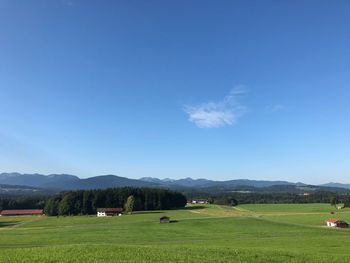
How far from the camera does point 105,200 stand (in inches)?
6722

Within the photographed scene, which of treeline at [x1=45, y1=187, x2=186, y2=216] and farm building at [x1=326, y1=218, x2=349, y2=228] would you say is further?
treeline at [x1=45, y1=187, x2=186, y2=216]

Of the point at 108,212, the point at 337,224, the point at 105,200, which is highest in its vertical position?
the point at 105,200

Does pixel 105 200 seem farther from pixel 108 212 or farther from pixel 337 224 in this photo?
pixel 337 224

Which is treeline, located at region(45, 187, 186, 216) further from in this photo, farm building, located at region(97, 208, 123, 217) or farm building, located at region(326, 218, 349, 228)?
farm building, located at region(326, 218, 349, 228)

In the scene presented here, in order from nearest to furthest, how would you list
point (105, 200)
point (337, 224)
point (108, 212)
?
point (337, 224) < point (108, 212) < point (105, 200)

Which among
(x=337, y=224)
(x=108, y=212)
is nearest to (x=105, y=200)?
(x=108, y=212)

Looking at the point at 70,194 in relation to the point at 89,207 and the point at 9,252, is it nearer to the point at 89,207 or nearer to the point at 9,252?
the point at 89,207

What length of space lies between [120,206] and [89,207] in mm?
13925

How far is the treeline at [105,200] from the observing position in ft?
527

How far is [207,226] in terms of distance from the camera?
96.8 metres

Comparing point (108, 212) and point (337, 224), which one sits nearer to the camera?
point (337, 224)

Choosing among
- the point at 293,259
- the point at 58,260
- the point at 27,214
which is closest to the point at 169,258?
the point at 58,260

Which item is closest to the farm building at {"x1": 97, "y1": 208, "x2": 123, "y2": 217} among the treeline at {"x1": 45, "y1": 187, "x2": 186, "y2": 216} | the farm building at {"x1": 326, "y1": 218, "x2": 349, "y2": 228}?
the treeline at {"x1": 45, "y1": 187, "x2": 186, "y2": 216}

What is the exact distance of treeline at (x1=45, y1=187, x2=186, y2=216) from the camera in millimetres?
160625
